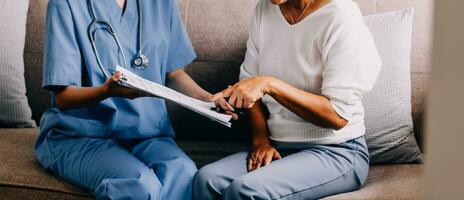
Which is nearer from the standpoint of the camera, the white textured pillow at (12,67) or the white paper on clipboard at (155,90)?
the white paper on clipboard at (155,90)

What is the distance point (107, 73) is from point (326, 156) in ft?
1.88

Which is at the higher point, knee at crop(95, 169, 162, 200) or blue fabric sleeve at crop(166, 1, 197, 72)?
blue fabric sleeve at crop(166, 1, 197, 72)

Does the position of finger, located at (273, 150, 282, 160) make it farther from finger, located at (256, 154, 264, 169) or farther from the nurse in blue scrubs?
the nurse in blue scrubs

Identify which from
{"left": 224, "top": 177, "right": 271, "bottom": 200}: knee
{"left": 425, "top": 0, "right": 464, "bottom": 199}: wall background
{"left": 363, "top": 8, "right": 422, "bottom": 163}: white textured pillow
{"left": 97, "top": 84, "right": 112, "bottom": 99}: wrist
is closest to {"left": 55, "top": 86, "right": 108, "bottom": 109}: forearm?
{"left": 97, "top": 84, "right": 112, "bottom": 99}: wrist

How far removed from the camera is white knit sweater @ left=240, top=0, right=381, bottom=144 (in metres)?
1.36

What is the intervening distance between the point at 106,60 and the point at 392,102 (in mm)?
750

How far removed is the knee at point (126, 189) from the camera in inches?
51.2

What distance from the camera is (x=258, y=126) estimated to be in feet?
4.91

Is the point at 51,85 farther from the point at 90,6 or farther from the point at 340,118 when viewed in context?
the point at 340,118

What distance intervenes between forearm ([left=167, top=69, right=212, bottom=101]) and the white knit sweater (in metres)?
0.18

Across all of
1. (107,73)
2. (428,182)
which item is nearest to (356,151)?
(107,73)

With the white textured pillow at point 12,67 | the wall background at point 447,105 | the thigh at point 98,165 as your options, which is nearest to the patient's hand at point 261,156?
the thigh at point 98,165

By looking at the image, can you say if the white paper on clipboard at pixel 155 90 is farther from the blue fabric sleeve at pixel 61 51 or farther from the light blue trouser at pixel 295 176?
the blue fabric sleeve at pixel 61 51

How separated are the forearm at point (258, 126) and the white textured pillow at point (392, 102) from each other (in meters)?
0.29
